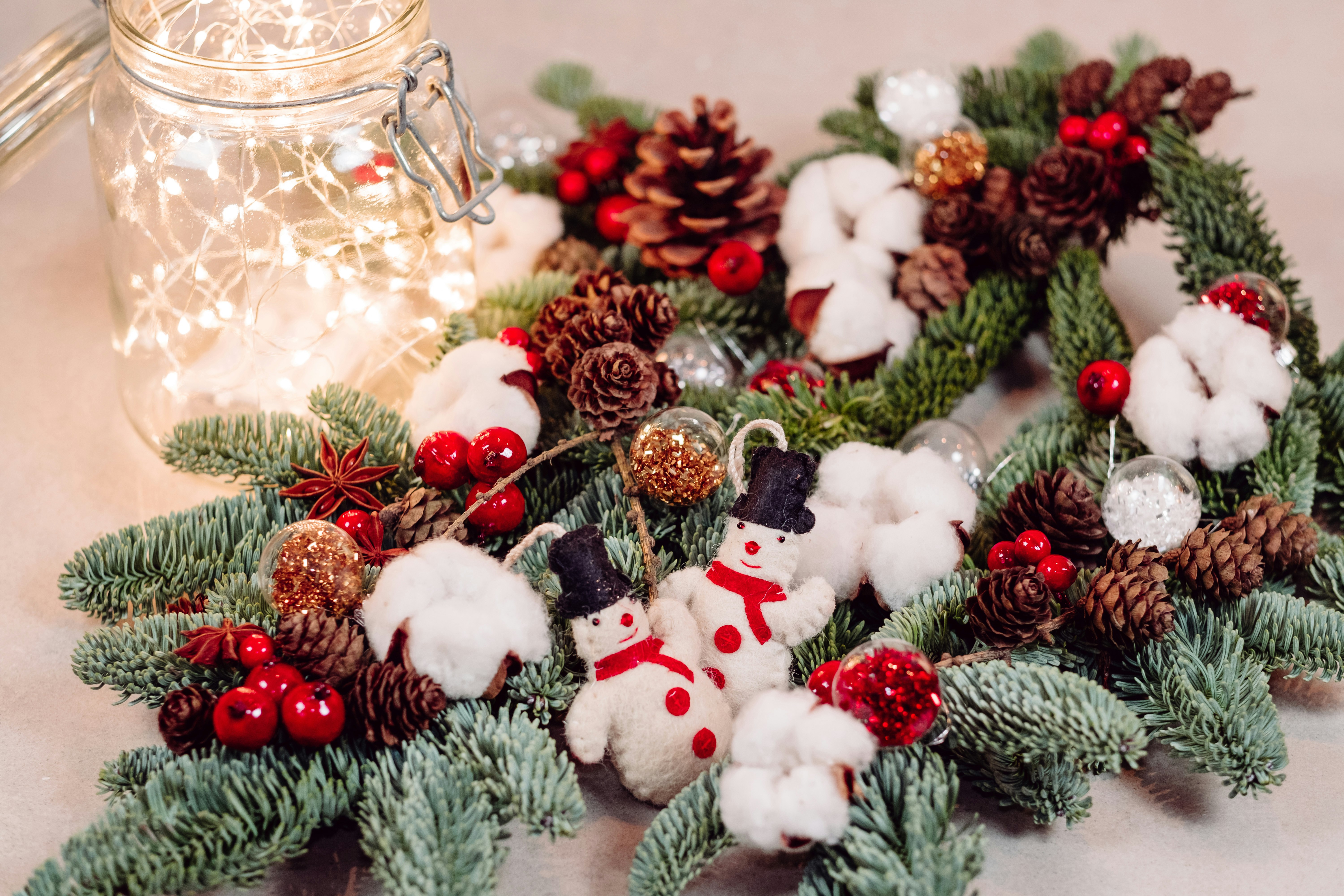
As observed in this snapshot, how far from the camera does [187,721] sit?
667 millimetres

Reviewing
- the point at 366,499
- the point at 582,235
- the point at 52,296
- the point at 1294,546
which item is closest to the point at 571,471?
the point at 366,499

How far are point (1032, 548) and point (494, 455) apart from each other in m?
0.39

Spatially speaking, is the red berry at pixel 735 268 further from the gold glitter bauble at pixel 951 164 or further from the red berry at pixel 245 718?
the red berry at pixel 245 718

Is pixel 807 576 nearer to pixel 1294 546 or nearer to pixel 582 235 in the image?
pixel 1294 546

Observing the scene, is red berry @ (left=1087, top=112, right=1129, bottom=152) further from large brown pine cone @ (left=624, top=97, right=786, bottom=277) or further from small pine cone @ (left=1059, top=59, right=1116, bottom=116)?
large brown pine cone @ (left=624, top=97, right=786, bottom=277)

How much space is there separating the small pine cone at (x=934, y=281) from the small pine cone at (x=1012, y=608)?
41cm

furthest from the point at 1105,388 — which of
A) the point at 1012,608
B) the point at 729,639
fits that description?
the point at 729,639

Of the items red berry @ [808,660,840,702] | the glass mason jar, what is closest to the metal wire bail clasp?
the glass mason jar

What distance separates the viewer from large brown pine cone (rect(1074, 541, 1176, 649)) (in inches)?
28.3

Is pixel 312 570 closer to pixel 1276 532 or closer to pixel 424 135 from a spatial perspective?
pixel 424 135

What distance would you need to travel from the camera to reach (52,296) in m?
1.25

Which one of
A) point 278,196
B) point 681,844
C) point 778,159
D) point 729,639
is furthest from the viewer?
point 778,159

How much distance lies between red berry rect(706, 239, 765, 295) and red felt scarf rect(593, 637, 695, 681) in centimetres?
46

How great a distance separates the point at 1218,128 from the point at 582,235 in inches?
34.6
